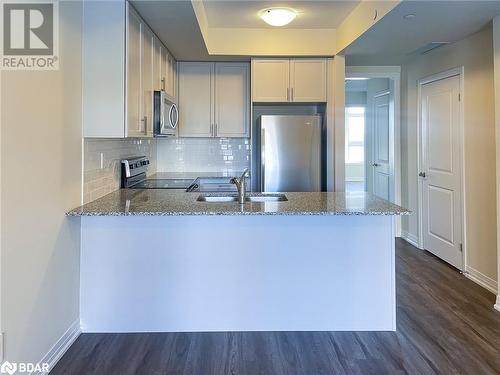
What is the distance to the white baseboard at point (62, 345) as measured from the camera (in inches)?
78.2

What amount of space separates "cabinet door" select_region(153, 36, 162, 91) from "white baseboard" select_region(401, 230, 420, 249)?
138 inches

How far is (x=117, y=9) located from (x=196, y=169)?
97.2 inches

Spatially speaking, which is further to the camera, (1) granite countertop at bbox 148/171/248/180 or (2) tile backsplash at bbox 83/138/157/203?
(1) granite countertop at bbox 148/171/248/180

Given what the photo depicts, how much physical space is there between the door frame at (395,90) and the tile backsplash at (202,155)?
1795 millimetres

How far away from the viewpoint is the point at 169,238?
2375mm

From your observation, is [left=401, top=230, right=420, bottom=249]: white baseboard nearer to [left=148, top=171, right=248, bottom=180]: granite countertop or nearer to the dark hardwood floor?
the dark hardwood floor

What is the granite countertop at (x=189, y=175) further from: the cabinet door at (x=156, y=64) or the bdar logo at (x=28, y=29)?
the bdar logo at (x=28, y=29)

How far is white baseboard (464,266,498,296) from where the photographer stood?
10.3ft

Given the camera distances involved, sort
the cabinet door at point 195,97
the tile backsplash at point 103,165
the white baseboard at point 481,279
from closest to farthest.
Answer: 1. the tile backsplash at point 103,165
2. the white baseboard at point 481,279
3. the cabinet door at point 195,97

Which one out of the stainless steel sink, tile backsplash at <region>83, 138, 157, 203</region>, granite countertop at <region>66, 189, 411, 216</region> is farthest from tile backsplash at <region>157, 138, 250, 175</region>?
granite countertop at <region>66, 189, 411, 216</region>

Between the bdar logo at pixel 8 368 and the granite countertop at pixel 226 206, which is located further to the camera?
the granite countertop at pixel 226 206

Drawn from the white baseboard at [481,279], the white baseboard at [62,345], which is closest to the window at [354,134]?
the white baseboard at [481,279]

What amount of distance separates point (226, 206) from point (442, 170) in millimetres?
2786

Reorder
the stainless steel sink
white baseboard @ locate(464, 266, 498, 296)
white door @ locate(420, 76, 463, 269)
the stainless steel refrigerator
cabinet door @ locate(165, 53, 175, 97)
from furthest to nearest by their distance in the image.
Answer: the stainless steel refrigerator
cabinet door @ locate(165, 53, 175, 97)
white door @ locate(420, 76, 463, 269)
white baseboard @ locate(464, 266, 498, 296)
the stainless steel sink
